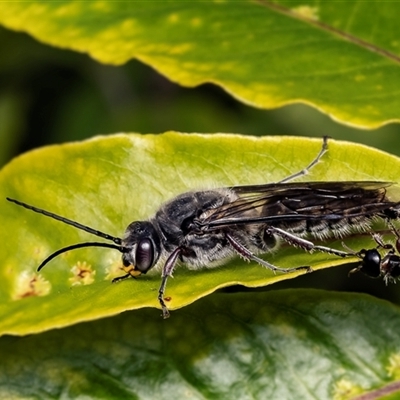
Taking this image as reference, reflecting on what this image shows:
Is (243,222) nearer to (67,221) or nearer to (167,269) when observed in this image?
(167,269)

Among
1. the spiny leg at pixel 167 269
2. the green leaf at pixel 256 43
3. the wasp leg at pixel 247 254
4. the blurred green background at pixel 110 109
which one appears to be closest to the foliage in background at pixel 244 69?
the green leaf at pixel 256 43

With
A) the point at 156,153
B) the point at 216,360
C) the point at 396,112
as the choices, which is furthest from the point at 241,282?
the point at 396,112

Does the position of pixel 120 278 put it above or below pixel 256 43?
below

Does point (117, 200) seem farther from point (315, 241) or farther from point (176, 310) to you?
point (315, 241)

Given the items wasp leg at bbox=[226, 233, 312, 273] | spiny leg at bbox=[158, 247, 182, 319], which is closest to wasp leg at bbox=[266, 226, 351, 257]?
wasp leg at bbox=[226, 233, 312, 273]

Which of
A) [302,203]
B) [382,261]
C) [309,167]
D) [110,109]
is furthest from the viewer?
[110,109]

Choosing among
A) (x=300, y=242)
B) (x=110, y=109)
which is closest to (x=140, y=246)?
(x=300, y=242)
